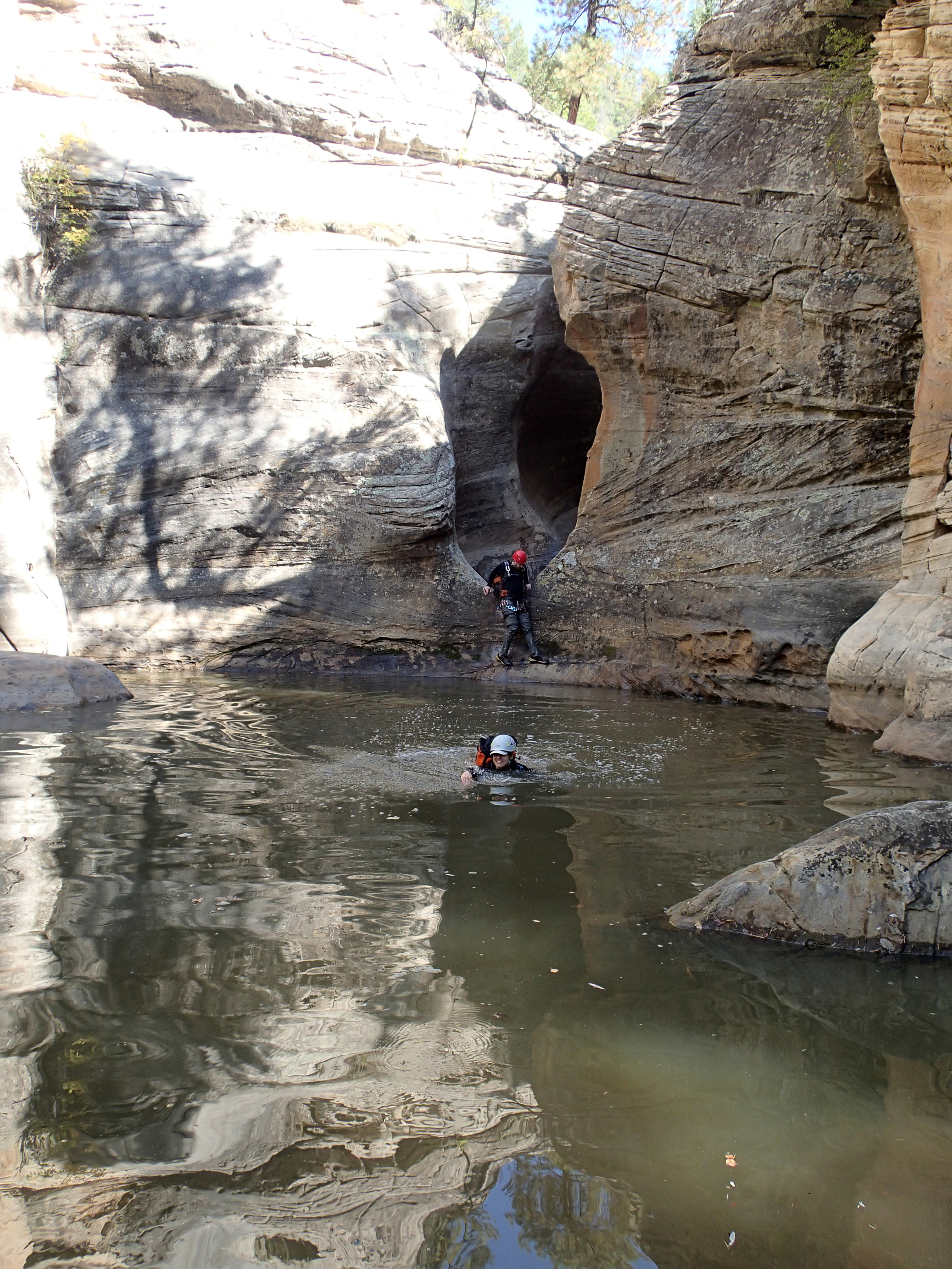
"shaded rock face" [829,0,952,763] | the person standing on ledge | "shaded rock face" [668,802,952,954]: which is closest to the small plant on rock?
the person standing on ledge

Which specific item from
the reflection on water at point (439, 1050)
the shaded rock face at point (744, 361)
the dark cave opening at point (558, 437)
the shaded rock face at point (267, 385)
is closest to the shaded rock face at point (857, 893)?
the reflection on water at point (439, 1050)

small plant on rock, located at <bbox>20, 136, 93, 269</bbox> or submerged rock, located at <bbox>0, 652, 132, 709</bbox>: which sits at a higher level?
small plant on rock, located at <bbox>20, 136, 93, 269</bbox>

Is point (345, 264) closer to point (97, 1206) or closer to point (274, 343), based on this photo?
point (274, 343)

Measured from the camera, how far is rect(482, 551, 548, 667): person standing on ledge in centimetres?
1505

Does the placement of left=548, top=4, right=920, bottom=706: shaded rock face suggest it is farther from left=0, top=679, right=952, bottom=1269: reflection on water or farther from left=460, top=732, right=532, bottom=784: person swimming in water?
left=0, top=679, right=952, bottom=1269: reflection on water

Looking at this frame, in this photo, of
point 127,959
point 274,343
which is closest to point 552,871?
point 127,959

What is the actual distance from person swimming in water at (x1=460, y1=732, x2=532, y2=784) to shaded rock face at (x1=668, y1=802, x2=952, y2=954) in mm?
2931

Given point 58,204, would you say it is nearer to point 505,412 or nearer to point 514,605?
point 505,412

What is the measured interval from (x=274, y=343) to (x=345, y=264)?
6.94 feet

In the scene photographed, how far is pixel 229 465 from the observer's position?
50.6 ft

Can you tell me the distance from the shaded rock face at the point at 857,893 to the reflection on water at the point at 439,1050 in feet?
0.53

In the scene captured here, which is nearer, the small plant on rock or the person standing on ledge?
the person standing on ledge

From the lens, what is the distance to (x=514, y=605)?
15.1 meters

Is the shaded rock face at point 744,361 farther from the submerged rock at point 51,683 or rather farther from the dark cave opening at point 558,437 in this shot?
the submerged rock at point 51,683
